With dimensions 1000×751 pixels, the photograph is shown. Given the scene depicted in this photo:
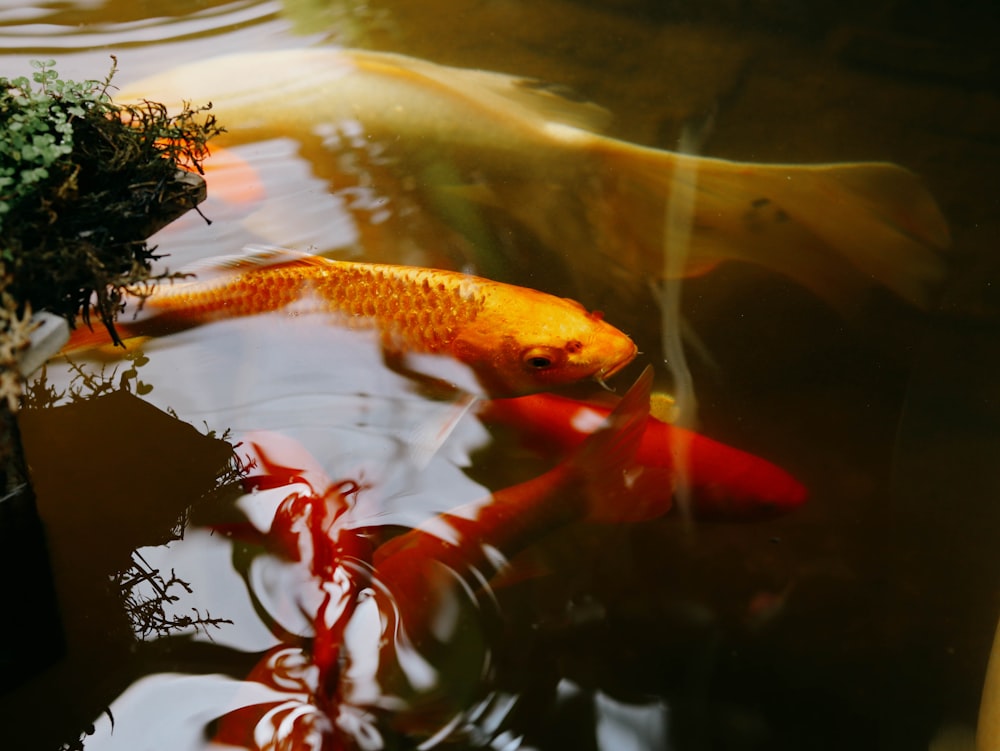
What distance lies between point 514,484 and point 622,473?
8.3 inches

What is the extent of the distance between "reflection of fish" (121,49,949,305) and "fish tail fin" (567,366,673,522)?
0.53 m

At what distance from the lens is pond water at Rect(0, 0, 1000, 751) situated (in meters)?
1.28

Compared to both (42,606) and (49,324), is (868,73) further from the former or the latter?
(42,606)

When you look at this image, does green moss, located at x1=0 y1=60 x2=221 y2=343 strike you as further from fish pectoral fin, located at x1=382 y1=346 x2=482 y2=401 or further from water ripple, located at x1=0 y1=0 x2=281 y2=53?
water ripple, located at x1=0 y1=0 x2=281 y2=53

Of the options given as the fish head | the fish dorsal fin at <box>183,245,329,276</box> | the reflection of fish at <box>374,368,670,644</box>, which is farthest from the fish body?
the fish dorsal fin at <box>183,245,329,276</box>

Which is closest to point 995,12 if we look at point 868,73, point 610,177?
point 868,73

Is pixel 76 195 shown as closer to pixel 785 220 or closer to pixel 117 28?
pixel 785 220

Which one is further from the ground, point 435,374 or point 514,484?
point 435,374

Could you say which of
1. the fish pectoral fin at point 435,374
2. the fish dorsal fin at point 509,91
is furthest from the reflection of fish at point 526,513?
the fish dorsal fin at point 509,91

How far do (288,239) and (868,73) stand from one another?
1921 millimetres

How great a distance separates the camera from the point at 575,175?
86.0 inches

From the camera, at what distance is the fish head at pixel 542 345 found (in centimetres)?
151

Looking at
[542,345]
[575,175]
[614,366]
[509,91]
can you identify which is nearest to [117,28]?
[509,91]

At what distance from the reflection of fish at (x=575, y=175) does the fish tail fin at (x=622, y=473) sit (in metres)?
0.53
